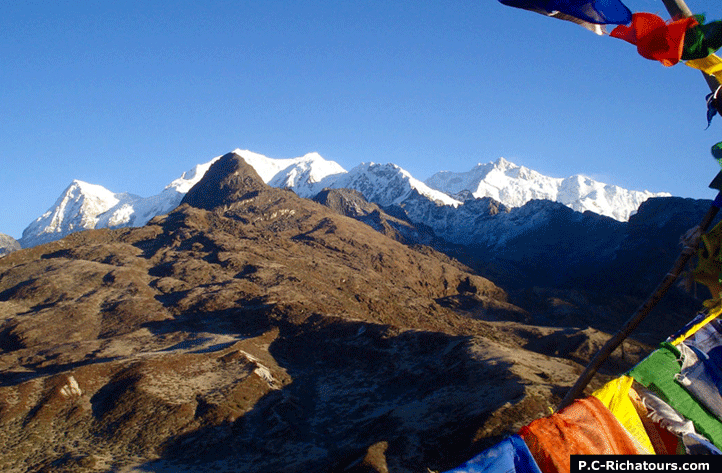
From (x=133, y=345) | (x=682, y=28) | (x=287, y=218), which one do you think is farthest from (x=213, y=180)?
(x=682, y=28)

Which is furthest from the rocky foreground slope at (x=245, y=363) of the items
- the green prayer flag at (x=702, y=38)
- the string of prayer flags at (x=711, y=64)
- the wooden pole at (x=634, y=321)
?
the green prayer flag at (x=702, y=38)

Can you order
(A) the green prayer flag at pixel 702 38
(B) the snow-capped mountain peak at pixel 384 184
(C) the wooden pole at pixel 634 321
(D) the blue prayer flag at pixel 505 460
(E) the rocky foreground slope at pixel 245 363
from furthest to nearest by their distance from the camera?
1. (B) the snow-capped mountain peak at pixel 384 184
2. (E) the rocky foreground slope at pixel 245 363
3. (C) the wooden pole at pixel 634 321
4. (A) the green prayer flag at pixel 702 38
5. (D) the blue prayer flag at pixel 505 460

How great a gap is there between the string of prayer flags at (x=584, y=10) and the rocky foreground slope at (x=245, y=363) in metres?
10.5

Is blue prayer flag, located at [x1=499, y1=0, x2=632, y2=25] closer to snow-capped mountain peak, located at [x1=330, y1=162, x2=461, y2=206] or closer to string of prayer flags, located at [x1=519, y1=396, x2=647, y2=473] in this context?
string of prayer flags, located at [x1=519, y1=396, x2=647, y2=473]

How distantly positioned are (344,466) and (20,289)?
4331 centimetres

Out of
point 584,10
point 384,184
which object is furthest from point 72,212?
point 584,10

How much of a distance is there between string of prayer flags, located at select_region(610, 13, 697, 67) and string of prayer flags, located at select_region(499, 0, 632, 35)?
7cm

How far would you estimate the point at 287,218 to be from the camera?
7994 cm

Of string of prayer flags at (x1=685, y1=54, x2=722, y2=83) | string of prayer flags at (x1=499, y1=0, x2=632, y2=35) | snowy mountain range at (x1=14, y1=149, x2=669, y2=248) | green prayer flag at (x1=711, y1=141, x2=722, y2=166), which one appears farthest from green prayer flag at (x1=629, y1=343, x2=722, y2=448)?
snowy mountain range at (x1=14, y1=149, x2=669, y2=248)

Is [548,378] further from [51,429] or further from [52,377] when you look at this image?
[52,377]

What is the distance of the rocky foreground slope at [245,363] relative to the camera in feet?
63.4

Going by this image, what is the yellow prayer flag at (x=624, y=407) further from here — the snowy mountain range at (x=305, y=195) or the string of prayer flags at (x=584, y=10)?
the snowy mountain range at (x=305, y=195)

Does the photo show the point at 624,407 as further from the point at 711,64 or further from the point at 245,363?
the point at 245,363

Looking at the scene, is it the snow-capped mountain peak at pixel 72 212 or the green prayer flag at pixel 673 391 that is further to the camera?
the snow-capped mountain peak at pixel 72 212
